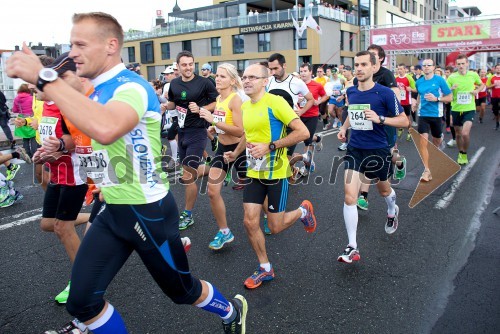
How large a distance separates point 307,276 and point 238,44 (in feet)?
144

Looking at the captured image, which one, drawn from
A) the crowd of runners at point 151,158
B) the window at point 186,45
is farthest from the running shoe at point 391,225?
the window at point 186,45

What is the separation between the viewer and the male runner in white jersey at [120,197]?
205cm

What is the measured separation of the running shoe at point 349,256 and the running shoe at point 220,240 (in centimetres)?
125

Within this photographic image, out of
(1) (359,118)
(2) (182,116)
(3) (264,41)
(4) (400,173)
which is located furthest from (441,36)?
(2) (182,116)

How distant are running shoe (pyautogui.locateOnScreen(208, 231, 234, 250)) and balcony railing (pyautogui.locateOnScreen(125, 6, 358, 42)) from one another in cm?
3677

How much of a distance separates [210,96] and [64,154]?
269 centimetres

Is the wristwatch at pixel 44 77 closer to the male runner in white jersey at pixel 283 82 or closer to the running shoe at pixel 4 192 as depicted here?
the male runner in white jersey at pixel 283 82

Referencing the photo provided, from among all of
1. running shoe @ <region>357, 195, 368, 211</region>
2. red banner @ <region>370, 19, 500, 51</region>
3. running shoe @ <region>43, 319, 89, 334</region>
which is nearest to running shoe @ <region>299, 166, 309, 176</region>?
running shoe @ <region>357, 195, 368, 211</region>

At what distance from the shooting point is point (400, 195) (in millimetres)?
6602

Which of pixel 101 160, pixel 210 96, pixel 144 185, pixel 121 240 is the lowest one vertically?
pixel 121 240

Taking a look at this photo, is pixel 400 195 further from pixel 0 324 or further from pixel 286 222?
pixel 0 324

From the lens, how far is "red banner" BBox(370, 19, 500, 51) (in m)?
23.0

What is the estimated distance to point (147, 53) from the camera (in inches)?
2112

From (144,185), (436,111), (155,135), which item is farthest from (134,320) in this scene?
(436,111)
